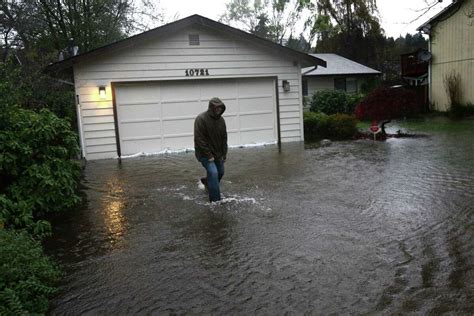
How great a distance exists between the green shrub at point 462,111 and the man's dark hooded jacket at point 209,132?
17.5 metres

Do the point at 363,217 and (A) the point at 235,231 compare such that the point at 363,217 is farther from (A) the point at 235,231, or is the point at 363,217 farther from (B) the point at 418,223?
(A) the point at 235,231

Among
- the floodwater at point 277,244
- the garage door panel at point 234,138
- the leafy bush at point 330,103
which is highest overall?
the leafy bush at point 330,103

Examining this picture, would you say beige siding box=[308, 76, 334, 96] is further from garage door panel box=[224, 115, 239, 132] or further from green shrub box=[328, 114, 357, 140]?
garage door panel box=[224, 115, 239, 132]

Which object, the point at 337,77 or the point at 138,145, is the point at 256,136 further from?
the point at 337,77

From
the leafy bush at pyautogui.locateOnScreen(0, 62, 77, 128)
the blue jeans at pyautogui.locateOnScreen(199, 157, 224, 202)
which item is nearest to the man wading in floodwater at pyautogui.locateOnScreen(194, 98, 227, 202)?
the blue jeans at pyautogui.locateOnScreen(199, 157, 224, 202)

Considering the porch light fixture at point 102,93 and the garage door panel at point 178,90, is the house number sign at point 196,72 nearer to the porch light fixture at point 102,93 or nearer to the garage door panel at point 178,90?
the garage door panel at point 178,90

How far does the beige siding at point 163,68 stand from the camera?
12742 millimetres

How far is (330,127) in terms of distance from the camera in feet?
51.9

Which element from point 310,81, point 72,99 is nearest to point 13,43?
point 72,99

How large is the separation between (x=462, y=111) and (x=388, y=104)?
8.78 metres

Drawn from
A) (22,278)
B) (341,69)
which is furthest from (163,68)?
(341,69)

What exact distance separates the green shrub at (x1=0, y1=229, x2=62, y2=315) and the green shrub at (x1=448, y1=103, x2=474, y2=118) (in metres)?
20.8

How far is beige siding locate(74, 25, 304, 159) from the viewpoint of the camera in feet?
41.8

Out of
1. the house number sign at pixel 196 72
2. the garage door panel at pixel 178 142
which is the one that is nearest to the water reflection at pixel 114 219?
the garage door panel at pixel 178 142
